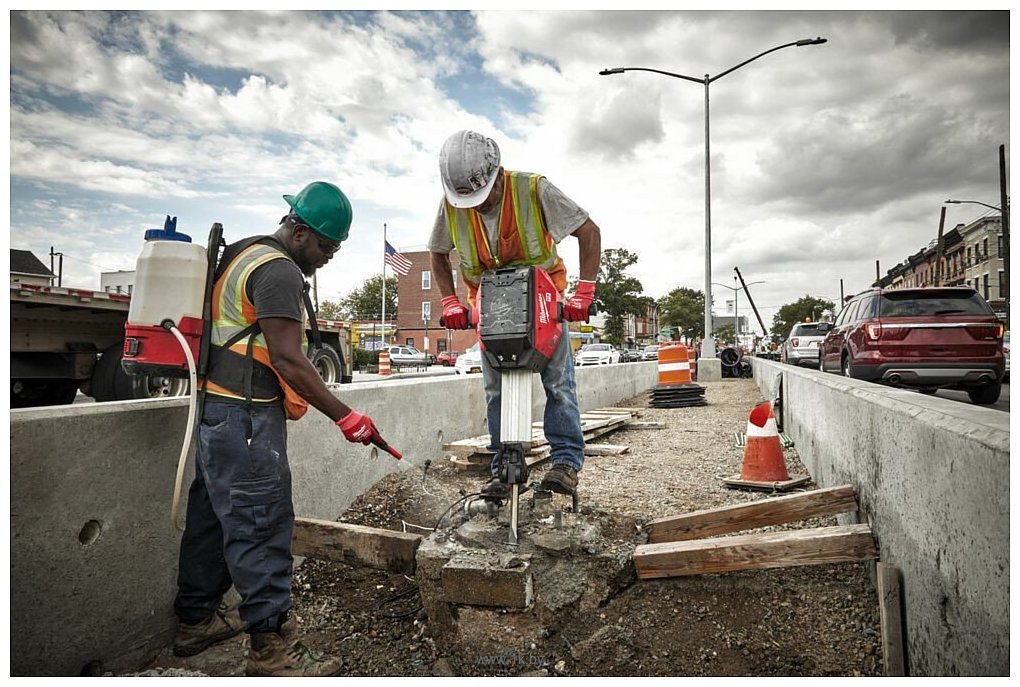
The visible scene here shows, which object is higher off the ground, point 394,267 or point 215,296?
point 394,267

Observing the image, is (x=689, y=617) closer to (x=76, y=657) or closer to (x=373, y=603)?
(x=373, y=603)

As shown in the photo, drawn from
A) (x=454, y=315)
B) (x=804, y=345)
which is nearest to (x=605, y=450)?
(x=454, y=315)

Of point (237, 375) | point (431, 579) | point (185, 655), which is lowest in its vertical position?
point (185, 655)

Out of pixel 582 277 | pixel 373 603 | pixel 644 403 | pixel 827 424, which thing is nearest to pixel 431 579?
pixel 373 603

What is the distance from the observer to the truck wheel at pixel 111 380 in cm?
732

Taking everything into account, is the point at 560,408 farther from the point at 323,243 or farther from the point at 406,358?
the point at 406,358

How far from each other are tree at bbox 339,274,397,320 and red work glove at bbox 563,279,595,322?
7816 cm

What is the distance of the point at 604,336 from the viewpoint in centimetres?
7756

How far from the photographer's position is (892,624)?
245cm

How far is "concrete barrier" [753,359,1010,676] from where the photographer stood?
1738 millimetres

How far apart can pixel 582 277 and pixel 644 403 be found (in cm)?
997

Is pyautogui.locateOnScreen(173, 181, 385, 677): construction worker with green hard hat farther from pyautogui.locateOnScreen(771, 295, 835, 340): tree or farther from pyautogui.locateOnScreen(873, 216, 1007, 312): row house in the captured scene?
pyautogui.locateOnScreen(771, 295, 835, 340): tree

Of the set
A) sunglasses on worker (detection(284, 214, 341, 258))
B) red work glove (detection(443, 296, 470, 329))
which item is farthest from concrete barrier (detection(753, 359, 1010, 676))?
sunglasses on worker (detection(284, 214, 341, 258))

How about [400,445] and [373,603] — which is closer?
[373,603]
